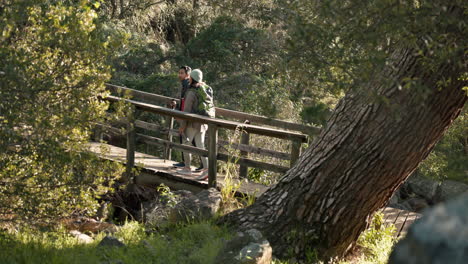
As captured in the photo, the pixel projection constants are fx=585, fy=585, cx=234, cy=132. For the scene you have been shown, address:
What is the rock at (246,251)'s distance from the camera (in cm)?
526

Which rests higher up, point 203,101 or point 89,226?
point 203,101

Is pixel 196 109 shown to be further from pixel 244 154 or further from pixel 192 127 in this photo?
pixel 244 154

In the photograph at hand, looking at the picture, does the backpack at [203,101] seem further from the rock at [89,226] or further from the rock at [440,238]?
A: the rock at [440,238]

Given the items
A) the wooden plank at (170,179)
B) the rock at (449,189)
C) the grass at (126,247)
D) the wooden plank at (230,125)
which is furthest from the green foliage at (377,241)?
the rock at (449,189)

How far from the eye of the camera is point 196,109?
28.4 feet

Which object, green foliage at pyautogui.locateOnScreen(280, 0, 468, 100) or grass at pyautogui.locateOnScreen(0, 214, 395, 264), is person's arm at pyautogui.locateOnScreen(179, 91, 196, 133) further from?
green foliage at pyautogui.locateOnScreen(280, 0, 468, 100)

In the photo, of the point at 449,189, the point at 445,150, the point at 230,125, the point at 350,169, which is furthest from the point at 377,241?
the point at 449,189

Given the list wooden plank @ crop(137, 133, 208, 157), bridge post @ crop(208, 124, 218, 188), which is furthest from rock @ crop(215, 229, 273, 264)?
wooden plank @ crop(137, 133, 208, 157)

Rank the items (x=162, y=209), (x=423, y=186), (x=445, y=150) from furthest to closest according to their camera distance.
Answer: (x=423, y=186), (x=445, y=150), (x=162, y=209)

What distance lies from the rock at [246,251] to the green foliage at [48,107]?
1406 mm

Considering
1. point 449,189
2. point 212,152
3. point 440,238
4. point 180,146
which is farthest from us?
point 449,189

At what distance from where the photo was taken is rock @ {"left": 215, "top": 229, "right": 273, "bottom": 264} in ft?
17.2

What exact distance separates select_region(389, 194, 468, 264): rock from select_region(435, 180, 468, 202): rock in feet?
53.5

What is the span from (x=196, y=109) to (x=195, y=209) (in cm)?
202
